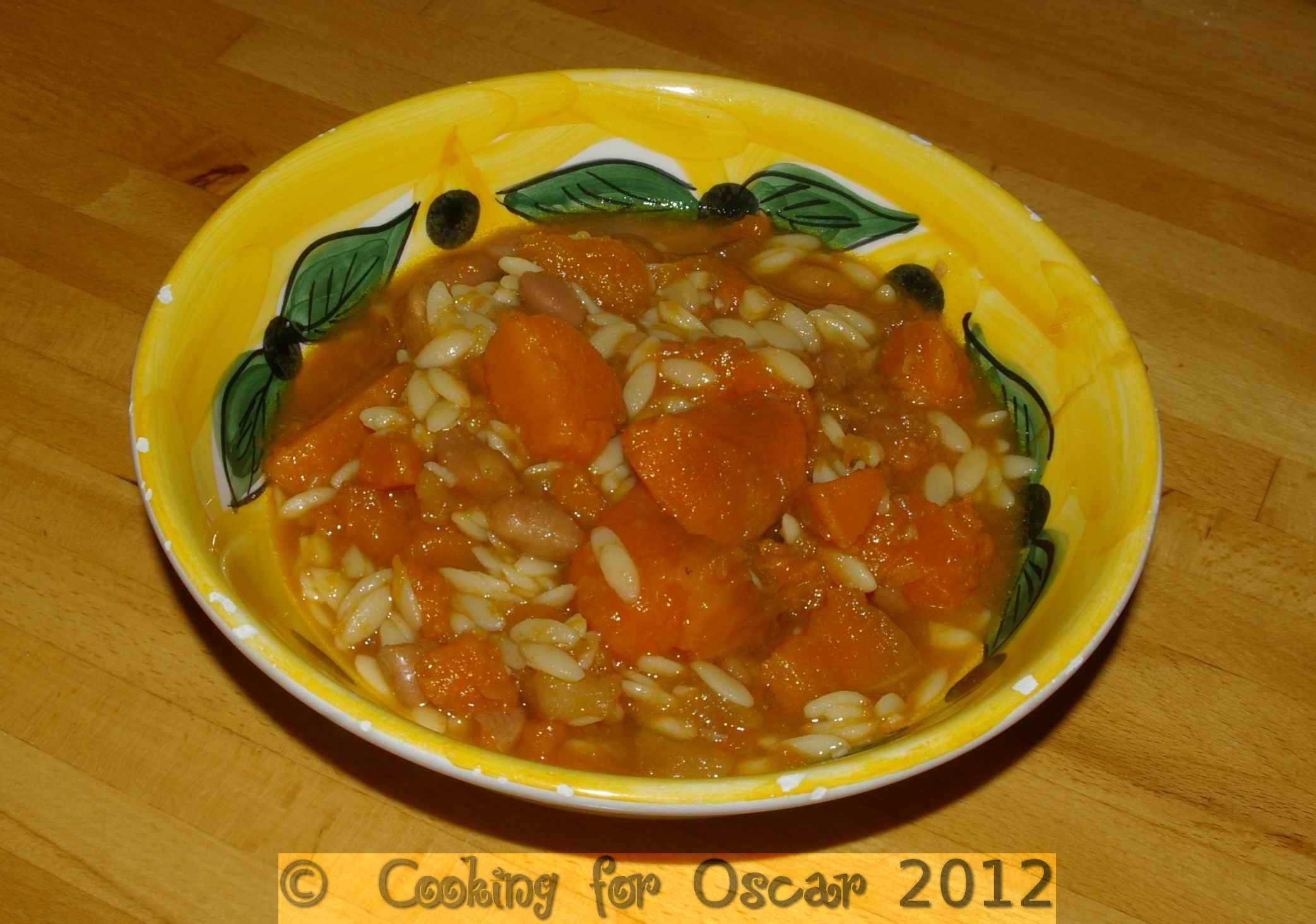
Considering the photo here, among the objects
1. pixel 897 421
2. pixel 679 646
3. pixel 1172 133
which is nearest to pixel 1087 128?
pixel 1172 133

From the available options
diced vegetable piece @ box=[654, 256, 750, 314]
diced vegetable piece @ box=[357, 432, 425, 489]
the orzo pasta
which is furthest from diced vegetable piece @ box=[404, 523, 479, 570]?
diced vegetable piece @ box=[654, 256, 750, 314]

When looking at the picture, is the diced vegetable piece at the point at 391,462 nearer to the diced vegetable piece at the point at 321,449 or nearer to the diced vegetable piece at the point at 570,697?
the diced vegetable piece at the point at 321,449

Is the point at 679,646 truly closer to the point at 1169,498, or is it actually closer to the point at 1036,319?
the point at 1036,319

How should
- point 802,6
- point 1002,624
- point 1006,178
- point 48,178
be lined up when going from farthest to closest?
point 802,6, point 1006,178, point 48,178, point 1002,624

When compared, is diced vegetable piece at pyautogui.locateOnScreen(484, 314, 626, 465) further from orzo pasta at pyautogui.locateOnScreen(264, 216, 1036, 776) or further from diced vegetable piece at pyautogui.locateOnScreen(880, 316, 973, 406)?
diced vegetable piece at pyautogui.locateOnScreen(880, 316, 973, 406)

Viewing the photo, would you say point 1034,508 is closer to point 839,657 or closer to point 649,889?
point 839,657

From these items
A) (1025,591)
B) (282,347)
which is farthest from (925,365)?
(282,347)
